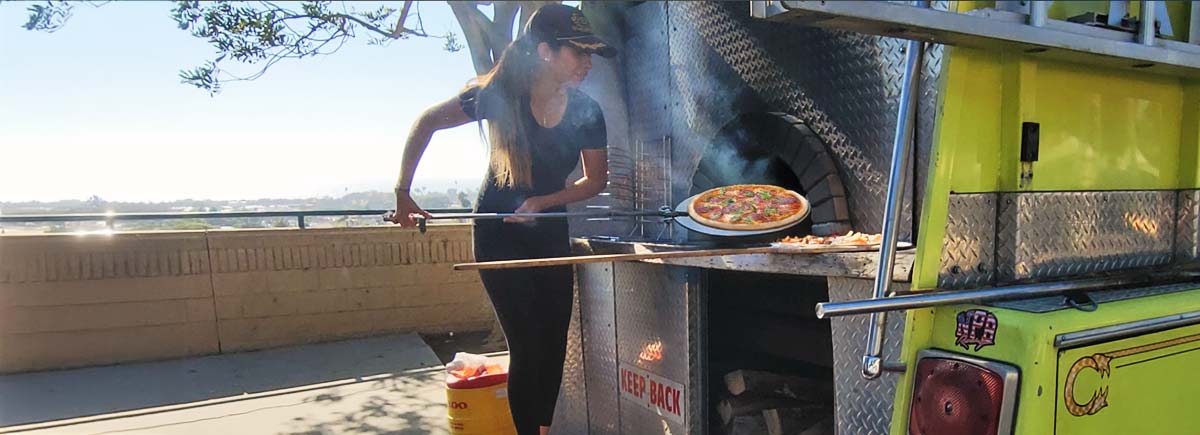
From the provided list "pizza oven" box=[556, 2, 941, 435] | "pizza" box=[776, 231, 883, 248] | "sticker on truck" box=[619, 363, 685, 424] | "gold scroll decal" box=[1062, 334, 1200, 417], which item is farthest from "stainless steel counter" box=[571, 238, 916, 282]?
"sticker on truck" box=[619, 363, 685, 424]

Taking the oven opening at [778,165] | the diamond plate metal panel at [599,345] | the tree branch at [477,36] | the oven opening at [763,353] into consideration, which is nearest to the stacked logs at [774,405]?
the oven opening at [763,353]

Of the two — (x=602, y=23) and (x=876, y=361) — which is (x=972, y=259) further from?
(x=602, y=23)

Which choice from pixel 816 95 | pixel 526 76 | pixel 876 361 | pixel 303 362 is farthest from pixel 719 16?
pixel 303 362

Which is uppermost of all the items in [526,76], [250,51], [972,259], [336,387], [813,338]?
[250,51]

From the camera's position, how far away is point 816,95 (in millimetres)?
3082

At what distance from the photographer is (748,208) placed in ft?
9.87

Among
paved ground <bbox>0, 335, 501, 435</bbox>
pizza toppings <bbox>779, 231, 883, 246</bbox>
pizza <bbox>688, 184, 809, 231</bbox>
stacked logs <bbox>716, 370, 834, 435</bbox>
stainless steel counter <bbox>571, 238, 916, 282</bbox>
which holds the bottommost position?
paved ground <bbox>0, 335, 501, 435</bbox>

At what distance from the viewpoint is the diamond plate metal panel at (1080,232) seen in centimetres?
179

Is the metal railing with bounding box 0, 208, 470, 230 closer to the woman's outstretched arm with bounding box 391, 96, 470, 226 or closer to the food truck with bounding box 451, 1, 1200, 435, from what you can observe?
the woman's outstretched arm with bounding box 391, 96, 470, 226

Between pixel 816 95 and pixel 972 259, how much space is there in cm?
149

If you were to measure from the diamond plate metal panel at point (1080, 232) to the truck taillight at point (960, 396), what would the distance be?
1.33ft

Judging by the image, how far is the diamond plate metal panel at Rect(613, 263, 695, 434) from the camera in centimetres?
285

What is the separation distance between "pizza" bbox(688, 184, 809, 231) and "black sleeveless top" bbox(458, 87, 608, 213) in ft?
1.87

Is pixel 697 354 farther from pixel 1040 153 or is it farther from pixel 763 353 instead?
pixel 1040 153
